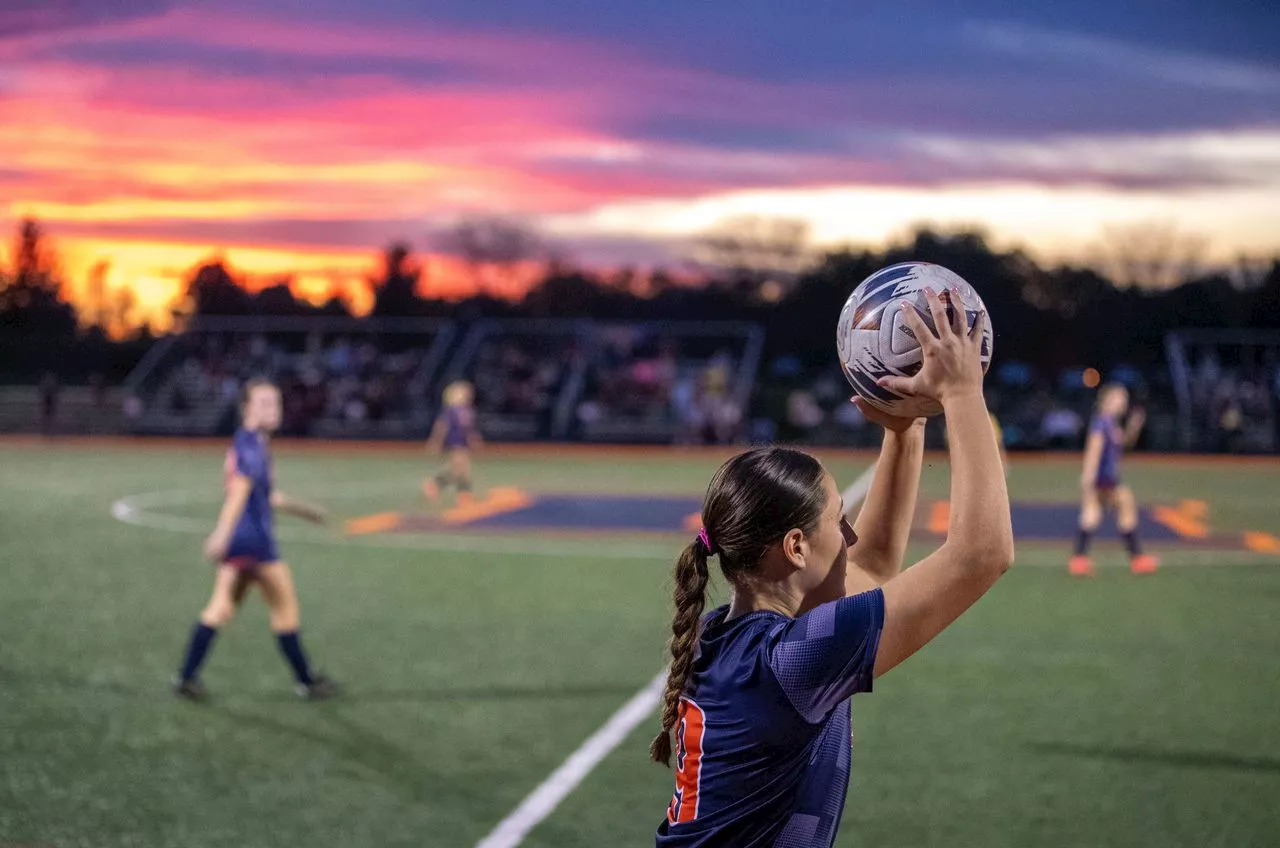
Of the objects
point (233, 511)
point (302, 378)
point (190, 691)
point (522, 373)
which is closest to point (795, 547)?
point (233, 511)

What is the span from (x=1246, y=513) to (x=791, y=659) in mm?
18839

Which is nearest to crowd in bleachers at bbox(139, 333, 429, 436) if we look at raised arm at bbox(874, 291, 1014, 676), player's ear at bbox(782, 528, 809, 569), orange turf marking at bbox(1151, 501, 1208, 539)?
orange turf marking at bbox(1151, 501, 1208, 539)

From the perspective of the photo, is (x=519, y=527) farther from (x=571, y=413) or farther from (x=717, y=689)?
(x=571, y=413)

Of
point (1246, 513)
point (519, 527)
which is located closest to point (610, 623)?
point (519, 527)

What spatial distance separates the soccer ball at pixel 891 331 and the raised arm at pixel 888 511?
0.43 feet

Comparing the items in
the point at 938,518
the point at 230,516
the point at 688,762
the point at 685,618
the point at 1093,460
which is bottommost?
the point at 938,518

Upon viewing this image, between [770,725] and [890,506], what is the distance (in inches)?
28.1

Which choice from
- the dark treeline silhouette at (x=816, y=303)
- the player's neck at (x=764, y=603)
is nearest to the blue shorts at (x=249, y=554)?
the player's neck at (x=764, y=603)

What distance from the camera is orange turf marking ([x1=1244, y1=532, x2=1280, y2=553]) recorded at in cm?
1533

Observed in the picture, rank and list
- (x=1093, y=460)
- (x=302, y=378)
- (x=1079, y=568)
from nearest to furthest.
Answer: (x=1093, y=460) < (x=1079, y=568) < (x=302, y=378)

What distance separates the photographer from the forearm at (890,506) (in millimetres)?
2922

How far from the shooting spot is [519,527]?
1741cm

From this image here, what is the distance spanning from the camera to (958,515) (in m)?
2.29

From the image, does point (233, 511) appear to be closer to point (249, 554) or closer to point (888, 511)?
point (249, 554)
